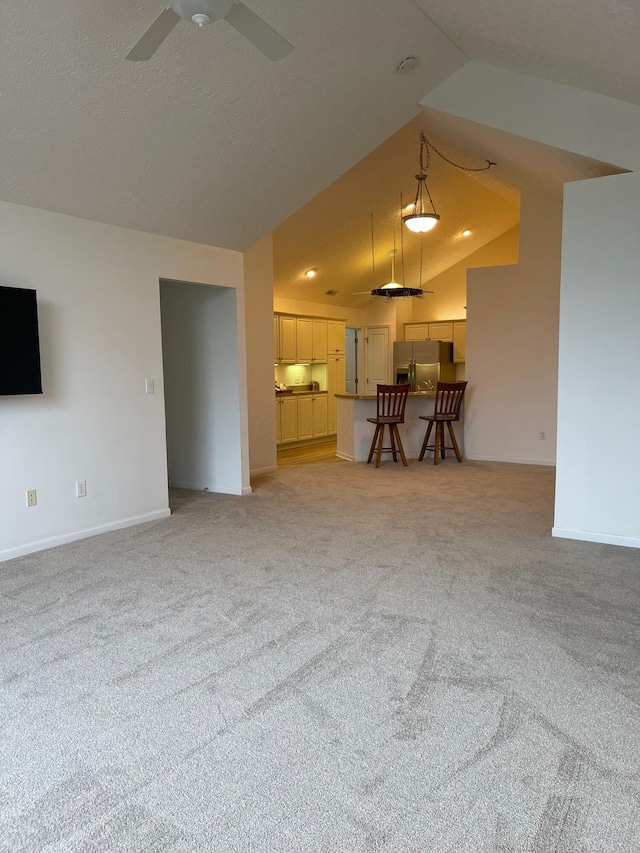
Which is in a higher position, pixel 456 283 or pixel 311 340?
pixel 456 283

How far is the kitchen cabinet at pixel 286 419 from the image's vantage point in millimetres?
8508

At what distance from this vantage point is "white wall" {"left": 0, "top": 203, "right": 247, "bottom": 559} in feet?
12.3

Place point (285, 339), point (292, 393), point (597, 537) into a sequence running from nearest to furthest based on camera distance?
point (597, 537), point (285, 339), point (292, 393)

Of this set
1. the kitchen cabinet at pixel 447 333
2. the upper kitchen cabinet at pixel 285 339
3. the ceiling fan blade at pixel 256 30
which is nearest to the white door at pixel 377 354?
the kitchen cabinet at pixel 447 333

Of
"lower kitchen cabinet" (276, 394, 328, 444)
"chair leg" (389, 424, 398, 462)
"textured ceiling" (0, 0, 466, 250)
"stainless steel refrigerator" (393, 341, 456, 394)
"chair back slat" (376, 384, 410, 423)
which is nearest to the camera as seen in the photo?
"textured ceiling" (0, 0, 466, 250)

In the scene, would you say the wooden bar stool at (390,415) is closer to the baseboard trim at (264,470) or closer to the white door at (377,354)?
the baseboard trim at (264,470)

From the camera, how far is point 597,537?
13.3 feet

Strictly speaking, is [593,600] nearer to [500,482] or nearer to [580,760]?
[580,760]

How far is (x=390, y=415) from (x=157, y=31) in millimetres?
5077

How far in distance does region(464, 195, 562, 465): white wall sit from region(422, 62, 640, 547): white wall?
3001 mm

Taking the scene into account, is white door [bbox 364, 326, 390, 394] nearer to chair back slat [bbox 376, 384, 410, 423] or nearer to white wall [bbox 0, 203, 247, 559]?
chair back slat [bbox 376, 384, 410, 423]

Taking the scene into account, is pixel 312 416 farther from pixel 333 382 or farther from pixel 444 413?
pixel 444 413

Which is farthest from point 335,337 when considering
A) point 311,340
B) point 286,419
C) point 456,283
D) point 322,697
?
point 322,697

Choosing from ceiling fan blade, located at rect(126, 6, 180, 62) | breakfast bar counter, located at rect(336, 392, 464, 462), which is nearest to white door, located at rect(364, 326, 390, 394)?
breakfast bar counter, located at rect(336, 392, 464, 462)
